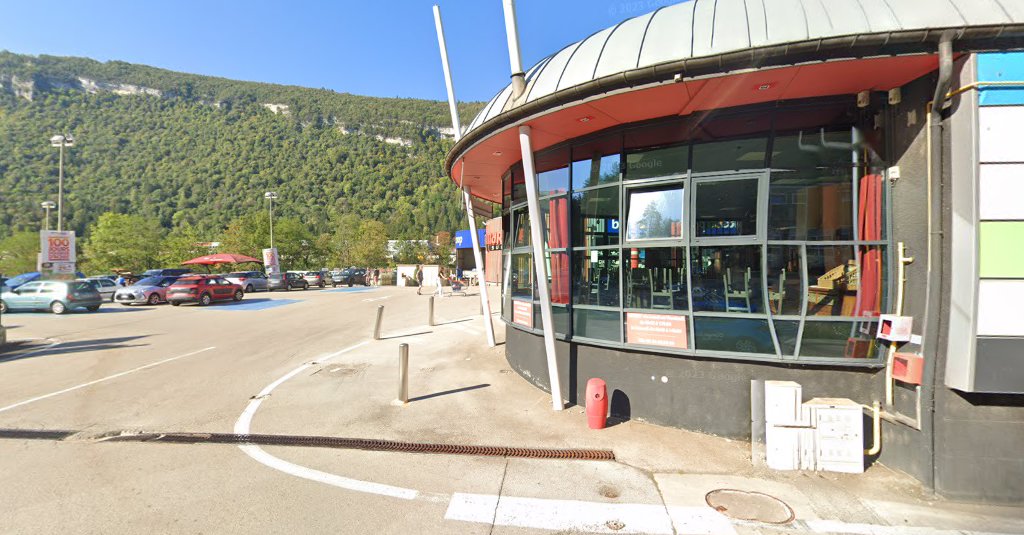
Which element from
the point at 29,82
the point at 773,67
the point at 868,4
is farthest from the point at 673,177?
the point at 29,82

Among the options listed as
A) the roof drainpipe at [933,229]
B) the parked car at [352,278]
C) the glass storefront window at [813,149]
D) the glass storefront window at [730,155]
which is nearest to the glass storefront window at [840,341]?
the roof drainpipe at [933,229]

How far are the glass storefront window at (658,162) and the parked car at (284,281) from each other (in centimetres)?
3676

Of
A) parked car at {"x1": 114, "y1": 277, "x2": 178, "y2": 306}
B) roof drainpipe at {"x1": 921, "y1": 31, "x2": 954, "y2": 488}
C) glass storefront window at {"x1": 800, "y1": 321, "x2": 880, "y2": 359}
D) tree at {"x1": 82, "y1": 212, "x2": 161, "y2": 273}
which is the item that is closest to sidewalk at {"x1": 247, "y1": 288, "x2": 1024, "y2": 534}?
roof drainpipe at {"x1": 921, "y1": 31, "x2": 954, "y2": 488}

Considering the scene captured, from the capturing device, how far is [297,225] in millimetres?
54188

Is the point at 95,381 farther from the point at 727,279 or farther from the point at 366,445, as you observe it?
the point at 727,279

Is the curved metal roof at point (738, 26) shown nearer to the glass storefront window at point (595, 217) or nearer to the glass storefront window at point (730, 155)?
the glass storefront window at point (730, 155)

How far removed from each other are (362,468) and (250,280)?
3490 cm

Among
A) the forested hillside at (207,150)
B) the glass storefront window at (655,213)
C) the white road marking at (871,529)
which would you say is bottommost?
the white road marking at (871,529)

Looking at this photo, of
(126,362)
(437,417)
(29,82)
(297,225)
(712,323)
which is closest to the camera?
(712,323)

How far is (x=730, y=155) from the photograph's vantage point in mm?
5582

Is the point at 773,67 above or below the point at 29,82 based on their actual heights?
below

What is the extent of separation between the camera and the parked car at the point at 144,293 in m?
23.0

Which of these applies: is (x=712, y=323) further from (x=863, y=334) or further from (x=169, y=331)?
(x=169, y=331)

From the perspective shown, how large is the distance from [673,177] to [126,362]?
1270 centimetres
